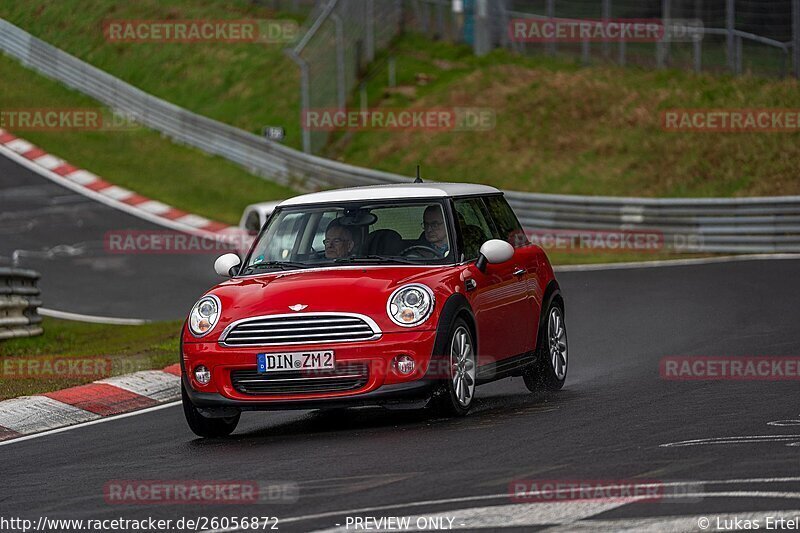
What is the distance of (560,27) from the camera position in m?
35.6

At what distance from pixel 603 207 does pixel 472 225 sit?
15.5 meters

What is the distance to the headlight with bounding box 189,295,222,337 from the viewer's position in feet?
31.4

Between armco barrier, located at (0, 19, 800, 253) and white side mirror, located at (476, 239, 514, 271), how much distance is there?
14313 mm

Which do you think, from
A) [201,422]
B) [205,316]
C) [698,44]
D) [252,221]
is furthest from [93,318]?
[698,44]

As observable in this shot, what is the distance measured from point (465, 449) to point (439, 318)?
1.30 meters

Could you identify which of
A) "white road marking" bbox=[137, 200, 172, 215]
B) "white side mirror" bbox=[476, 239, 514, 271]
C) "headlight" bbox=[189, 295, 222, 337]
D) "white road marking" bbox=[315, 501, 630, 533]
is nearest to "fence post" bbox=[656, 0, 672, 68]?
"white road marking" bbox=[137, 200, 172, 215]

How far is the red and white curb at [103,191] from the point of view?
29.1 m

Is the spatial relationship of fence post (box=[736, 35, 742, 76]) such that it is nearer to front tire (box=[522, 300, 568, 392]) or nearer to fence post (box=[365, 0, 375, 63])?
fence post (box=[365, 0, 375, 63])

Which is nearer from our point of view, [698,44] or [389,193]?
[389,193]

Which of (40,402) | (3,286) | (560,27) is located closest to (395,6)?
(560,27)

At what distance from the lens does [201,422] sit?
9.77 meters

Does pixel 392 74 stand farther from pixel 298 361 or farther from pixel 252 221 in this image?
pixel 298 361

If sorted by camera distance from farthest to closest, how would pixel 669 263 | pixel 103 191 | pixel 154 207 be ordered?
pixel 103 191 → pixel 154 207 → pixel 669 263

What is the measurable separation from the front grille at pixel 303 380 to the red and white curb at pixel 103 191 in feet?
59.3
